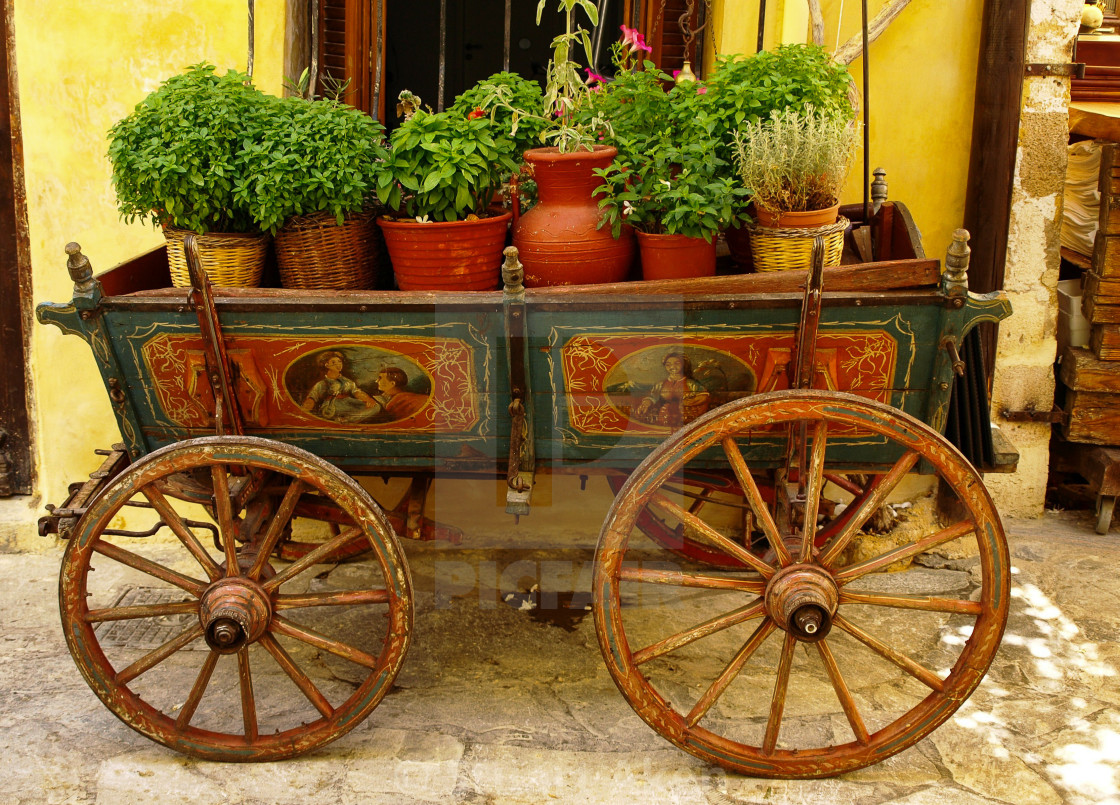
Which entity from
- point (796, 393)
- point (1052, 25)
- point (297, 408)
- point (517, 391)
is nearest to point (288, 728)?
point (297, 408)

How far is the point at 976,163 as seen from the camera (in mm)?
3680

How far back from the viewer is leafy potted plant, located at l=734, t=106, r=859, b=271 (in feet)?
8.39

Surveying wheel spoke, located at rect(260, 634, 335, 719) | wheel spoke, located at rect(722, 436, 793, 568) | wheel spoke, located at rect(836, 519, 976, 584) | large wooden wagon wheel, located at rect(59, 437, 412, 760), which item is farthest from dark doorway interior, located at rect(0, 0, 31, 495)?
wheel spoke, located at rect(836, 519, 976, 584)

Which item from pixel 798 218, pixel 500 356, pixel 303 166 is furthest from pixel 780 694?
pixel 303 166

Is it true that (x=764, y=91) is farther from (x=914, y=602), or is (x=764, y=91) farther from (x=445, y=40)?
(x=445, y=40)

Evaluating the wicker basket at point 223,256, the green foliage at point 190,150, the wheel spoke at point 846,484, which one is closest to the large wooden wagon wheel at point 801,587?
the wheel spoke at point 846,484

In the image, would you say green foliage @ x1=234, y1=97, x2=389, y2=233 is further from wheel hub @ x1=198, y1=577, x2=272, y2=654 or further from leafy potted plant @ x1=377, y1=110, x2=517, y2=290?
wheel hub @ x1=198, y1=577, x2=272, y2=654

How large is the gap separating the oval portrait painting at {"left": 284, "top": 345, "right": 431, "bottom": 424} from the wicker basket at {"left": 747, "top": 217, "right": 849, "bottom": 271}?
0.95 meters

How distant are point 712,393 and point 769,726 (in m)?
0.84

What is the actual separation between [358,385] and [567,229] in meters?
0.70

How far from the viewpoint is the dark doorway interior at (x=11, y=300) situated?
144 inches

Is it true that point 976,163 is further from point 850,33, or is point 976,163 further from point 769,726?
point 769,726

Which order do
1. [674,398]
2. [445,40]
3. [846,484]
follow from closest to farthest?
[674,398] → [846,484] → [445,40]

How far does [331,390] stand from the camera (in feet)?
8.57
